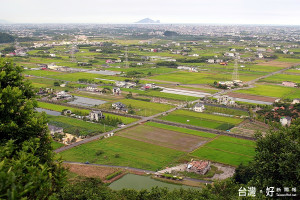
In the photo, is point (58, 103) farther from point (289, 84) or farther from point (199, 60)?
point (199, 60)

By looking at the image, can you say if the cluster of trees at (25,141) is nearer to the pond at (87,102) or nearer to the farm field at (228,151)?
the farm field at (228,151)

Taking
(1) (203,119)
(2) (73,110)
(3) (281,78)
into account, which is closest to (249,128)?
(1) (203,119)

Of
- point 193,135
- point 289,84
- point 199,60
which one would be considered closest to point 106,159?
point 193,135

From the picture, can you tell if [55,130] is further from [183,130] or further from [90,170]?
[183,130]

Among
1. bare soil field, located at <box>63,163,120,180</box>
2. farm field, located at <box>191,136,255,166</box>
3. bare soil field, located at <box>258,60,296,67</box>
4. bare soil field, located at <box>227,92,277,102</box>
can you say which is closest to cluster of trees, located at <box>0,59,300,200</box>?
bare soil field, located at <box>63,163,120,180</box>

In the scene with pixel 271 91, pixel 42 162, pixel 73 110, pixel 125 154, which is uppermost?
pixel 42 162

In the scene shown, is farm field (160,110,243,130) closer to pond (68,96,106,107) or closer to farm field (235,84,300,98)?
pond (68,96,106,107)
